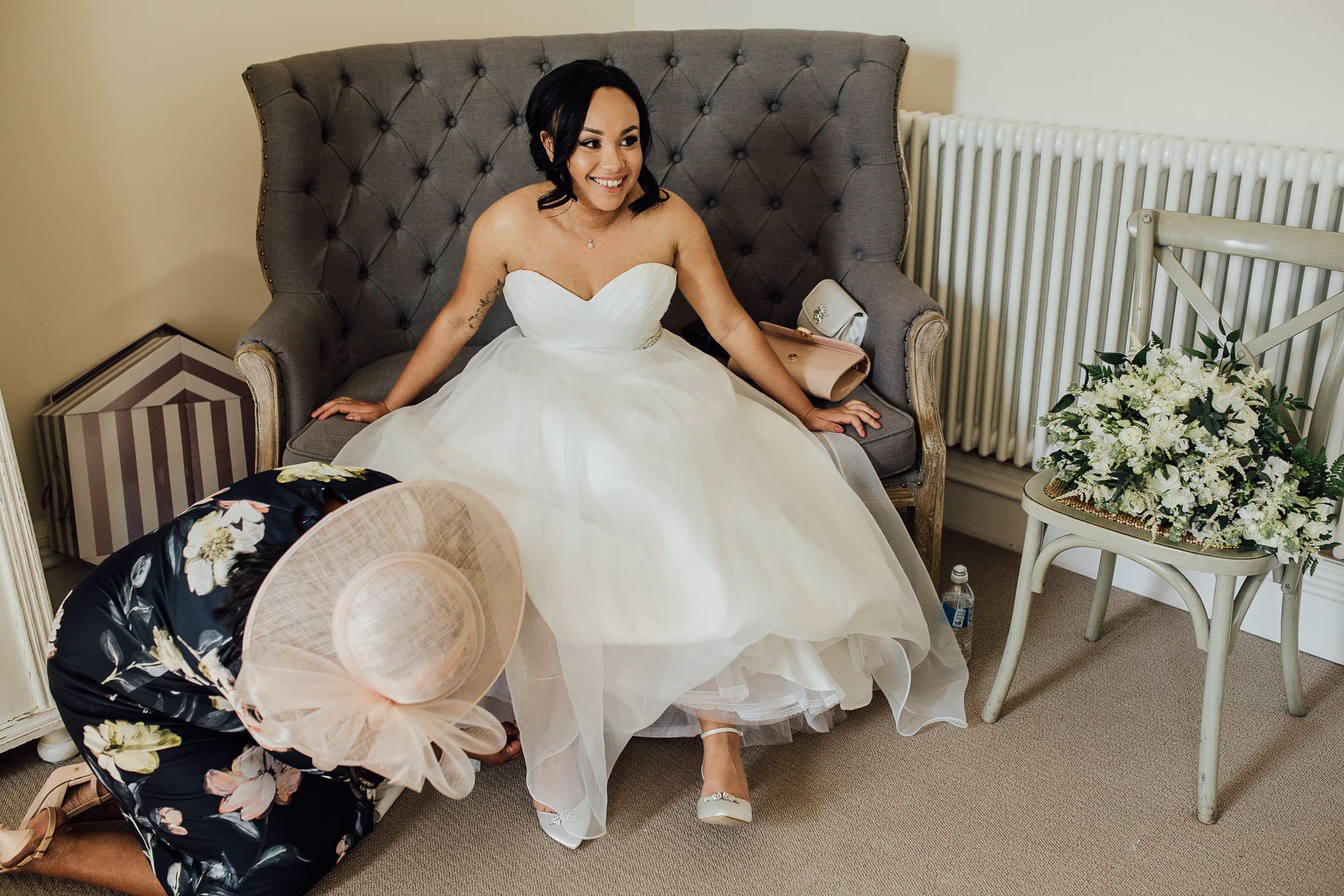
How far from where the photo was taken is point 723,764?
78.2 inches

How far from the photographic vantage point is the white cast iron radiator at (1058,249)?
2.22 meters

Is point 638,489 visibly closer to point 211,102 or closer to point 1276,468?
point 1276,468

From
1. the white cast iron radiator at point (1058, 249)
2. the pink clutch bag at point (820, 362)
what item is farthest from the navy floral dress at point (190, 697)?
the white cast iron radiator at point (1058, 249)

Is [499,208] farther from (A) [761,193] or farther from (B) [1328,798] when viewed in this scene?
(B) [1328,798]

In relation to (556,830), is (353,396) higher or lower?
higher

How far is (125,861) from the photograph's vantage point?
5.94ft

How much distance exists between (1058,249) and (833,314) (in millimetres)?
560

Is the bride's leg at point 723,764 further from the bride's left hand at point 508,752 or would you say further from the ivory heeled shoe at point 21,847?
the ivory heeled shoe at point 21,847

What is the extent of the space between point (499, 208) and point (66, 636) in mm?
1193

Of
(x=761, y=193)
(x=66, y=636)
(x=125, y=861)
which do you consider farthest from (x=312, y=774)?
(x=761, y=193)

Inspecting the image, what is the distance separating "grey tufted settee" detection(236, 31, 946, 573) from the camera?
8.23ft

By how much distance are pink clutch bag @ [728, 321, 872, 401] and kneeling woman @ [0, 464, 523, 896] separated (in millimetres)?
1025

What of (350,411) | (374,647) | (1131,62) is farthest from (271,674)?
(1131,62)

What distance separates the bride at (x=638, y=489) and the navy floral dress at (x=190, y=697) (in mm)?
386
